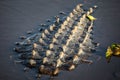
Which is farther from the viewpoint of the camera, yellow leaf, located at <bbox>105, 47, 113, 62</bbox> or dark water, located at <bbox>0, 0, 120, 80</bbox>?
yellow leaf, located at <bbox>105, 47, 113, 62</bbox>

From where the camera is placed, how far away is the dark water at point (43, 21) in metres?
2.93

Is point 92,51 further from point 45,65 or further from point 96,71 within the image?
point 45,65

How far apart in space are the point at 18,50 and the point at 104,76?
116cm

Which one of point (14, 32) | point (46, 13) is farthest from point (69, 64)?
point (46, 13)

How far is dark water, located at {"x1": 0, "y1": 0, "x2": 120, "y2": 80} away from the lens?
115 inches

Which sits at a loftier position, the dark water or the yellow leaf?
the dark water

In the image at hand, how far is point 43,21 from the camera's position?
13.4 feet

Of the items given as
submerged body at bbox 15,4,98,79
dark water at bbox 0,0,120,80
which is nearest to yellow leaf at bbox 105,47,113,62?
dark water at bbox 0,0,120,80

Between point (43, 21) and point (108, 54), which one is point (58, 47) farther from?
point (43, 21)

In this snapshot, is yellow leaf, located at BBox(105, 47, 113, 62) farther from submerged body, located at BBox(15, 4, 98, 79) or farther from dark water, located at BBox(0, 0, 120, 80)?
submerged body, located at BBox(15, 4, 98, 79)

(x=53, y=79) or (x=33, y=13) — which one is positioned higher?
(x=33, y=13)

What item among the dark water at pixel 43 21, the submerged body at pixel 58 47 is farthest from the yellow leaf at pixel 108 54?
the submerged body at pixel 58 47

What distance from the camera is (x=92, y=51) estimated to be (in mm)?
3387

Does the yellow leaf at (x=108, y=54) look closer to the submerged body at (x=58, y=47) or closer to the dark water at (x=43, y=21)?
the dark water at (x=43, y=21)
